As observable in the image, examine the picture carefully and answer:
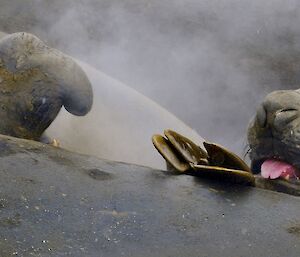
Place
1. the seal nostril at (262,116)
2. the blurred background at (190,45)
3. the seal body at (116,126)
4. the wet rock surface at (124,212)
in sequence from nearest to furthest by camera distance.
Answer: the wet rock surface at (124,212) < the seal nostril at (262,116) < the seal body at (116,126) < the blurred background at (190,45)

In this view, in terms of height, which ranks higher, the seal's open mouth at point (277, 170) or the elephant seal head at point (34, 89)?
the elephant seal head at point (34, 89)

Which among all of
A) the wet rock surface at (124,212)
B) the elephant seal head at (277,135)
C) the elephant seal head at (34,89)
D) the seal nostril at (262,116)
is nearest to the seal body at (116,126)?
the elephant seal head at (34,89)

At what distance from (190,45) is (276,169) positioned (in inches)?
195

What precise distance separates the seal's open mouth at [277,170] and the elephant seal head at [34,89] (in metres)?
0.93

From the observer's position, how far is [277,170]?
12.8 ft

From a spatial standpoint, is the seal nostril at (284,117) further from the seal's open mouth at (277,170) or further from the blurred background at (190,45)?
the blurred background at (190,45)

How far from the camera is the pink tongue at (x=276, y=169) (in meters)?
3.89

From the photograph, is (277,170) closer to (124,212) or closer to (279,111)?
(279,111)

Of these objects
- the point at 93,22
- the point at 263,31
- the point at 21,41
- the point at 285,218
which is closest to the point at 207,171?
the point at 285,218

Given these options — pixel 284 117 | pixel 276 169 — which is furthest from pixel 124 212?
pixel 276 169

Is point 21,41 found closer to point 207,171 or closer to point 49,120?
point 49,120

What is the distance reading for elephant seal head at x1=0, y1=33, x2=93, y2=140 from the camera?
392cm

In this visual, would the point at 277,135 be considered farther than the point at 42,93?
No

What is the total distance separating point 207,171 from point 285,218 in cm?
36
